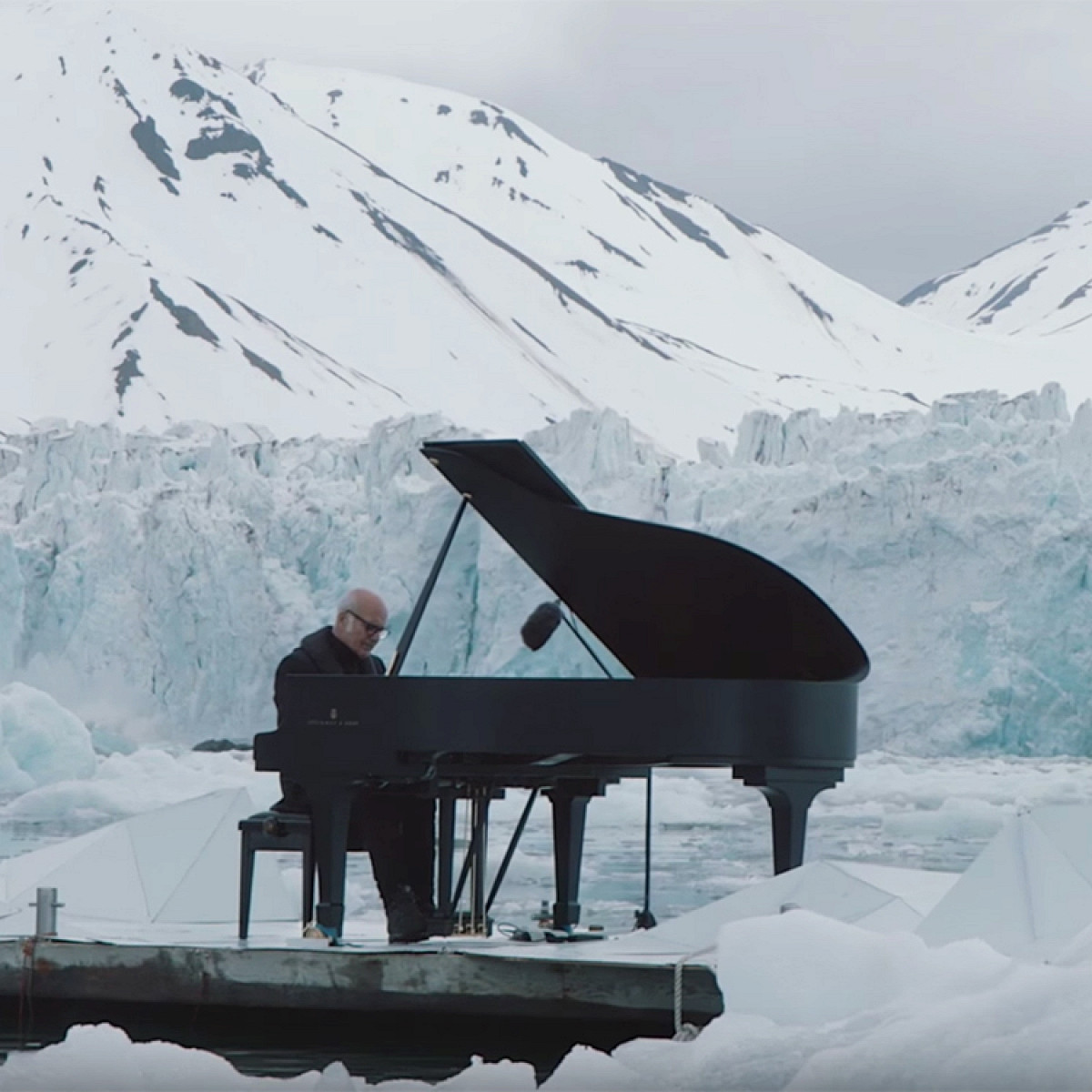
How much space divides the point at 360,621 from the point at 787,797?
3.97ft

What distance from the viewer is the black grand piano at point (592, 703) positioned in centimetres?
589

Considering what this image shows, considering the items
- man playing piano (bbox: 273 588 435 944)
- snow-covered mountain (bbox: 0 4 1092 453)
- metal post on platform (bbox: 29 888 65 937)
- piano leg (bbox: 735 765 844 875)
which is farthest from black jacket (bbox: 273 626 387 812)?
snow-covered mountain (bbox: 0 4 1092 453)

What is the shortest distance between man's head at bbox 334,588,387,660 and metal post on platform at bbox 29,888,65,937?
1.06 meters

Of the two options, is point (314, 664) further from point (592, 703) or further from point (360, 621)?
point (592, 703)

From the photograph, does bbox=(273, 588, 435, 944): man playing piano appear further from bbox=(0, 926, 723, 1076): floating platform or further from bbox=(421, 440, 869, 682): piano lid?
bbox=(421, 440, 869, 682): piano lid

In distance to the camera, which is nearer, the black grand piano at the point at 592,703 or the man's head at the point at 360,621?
the black grand piano at the point at 592,703

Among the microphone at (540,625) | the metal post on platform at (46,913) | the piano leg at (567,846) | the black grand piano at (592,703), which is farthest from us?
the piano leg at (567,846)

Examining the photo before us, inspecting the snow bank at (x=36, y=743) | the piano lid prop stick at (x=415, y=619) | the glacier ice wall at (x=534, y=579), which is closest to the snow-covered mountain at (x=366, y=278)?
the glacier ice wall at (x=534, y=579)

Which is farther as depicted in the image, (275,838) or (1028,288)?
(1028,288)

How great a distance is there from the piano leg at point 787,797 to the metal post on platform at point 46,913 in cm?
188

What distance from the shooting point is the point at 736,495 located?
24.2 metres

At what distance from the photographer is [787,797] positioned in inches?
238

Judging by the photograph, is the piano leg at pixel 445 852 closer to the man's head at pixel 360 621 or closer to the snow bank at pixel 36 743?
the man's head at pixel 360 621

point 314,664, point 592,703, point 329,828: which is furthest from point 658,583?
point 329,828
